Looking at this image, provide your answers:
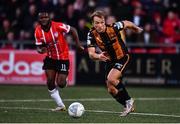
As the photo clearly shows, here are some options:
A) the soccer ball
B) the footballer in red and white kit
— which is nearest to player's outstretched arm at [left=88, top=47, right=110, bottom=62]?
the soccer ball

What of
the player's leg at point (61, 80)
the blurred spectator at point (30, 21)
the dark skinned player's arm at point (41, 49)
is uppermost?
the blurred spectator at point (30, 21)

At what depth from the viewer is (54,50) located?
14859 millimetres

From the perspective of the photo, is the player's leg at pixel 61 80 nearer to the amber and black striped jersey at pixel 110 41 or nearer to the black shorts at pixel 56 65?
the black shorts at pixel 56 65

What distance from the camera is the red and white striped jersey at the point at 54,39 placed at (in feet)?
48.4

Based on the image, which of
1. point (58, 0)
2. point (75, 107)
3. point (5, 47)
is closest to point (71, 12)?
point (58, 0)

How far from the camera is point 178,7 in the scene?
942 inches

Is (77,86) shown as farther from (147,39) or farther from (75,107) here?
(75,107)

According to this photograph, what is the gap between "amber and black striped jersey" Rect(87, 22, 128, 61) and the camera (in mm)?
13516

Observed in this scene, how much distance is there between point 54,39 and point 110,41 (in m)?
1.73

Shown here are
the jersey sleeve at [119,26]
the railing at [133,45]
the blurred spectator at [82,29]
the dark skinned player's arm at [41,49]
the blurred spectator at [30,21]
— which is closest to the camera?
the jersey sleeve at [119,26]

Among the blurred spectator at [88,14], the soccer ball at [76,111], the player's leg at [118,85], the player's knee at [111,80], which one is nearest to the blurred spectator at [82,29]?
the blurred spectator at [88,14]

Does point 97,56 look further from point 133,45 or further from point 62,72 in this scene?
point 133,45

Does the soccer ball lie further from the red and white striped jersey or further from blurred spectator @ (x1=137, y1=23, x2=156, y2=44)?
blurred spectator @ (x1=137, y1=23, x2=156, y2=44)

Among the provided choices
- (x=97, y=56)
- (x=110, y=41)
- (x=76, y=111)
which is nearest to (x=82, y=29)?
(x=110, y=41)
